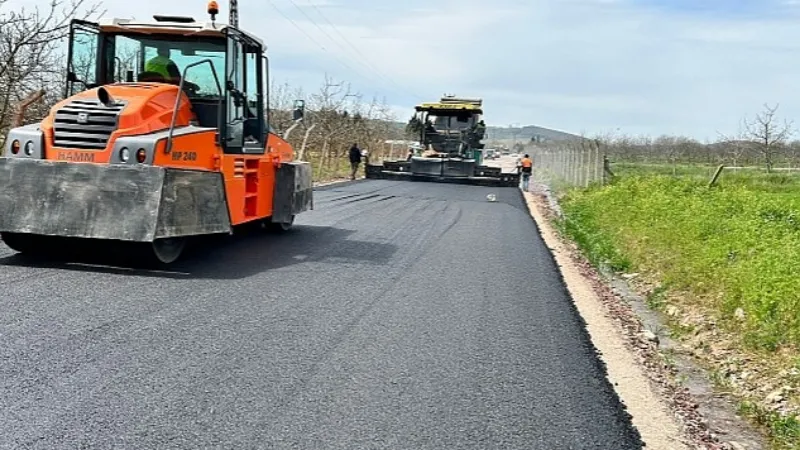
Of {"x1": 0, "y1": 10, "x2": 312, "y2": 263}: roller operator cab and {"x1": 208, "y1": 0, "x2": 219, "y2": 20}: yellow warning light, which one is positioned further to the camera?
{"x1": 208, "y1": 0, "x2": 219, "y2": 20}: yellow warning light

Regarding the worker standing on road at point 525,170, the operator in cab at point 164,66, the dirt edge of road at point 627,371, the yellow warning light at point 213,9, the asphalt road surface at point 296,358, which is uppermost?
the yellow warning light at point 213,9

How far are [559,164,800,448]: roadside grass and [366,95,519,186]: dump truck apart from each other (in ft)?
34.8

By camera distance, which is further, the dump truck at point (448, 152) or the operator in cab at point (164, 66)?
the dump truck at point (448, 152)

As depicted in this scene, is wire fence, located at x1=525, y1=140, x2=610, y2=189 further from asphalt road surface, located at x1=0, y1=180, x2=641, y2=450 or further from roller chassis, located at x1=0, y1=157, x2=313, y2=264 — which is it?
roller chassis, located at x1=0, y1=157, x2=313, y2=264

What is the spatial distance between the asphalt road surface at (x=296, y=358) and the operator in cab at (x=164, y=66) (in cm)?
187

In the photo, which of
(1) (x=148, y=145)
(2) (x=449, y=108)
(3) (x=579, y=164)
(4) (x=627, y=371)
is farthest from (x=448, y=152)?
(4) (x=627, y=371)

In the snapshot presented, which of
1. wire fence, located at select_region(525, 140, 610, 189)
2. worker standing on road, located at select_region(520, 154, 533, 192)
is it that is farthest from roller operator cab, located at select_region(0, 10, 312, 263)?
worker standing on road, located at select_region(520, 154, 533, 192)

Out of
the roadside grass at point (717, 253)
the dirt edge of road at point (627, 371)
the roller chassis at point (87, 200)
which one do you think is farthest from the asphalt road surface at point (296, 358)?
the roadside grass at point (717, 253)

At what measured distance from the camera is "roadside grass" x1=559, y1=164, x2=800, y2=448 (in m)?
6.73

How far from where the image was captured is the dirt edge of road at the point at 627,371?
457 cm

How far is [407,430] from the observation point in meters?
4.15

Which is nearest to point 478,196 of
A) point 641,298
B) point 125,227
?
point 641,298

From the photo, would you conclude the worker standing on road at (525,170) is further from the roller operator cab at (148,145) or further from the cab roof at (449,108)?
the roller operator cab at (148,145)

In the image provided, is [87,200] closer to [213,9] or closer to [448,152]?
[213,9]
